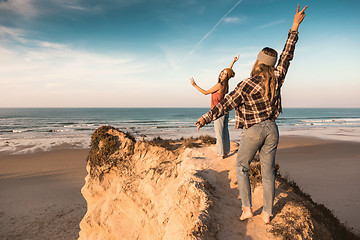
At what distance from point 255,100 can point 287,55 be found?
83 centimetres

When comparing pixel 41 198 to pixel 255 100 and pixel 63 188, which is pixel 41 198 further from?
pixel 255 100

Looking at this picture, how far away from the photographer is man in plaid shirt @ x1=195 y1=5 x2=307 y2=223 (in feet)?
9.22

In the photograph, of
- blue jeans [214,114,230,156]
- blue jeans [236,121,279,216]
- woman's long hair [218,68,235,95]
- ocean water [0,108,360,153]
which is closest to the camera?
blue jeans [236,121,279,216]

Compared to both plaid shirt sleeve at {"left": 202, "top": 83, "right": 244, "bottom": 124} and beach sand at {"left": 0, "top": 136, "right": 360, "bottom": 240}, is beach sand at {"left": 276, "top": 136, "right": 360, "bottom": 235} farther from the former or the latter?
plaid shirt sleeve at {"left": 202, "top": 83, "right": 244, "bottom": 124}

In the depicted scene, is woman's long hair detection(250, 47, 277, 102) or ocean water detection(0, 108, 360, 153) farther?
ocean water detection(0, 108, 360, 153)

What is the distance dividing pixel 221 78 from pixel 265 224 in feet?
10.8

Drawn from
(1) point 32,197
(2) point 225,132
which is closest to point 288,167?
(2) point 225,132

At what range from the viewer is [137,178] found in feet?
17.5

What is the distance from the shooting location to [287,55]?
2955 mm

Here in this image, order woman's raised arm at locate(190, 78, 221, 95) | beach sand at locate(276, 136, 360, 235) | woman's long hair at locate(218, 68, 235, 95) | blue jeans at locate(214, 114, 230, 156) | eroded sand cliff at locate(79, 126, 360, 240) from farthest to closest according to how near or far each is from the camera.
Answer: beach sand at locate(276, 136, 360, 235), blue jeans at locate(214, 114, 230, 156), woman's long hair at locate(218, 68, 235, 95), woman's raised arm at locate(190, 78, 221, 95), eroded sand cliff at locate(79, 126, 360, 240)

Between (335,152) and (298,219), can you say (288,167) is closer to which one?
(335,152)

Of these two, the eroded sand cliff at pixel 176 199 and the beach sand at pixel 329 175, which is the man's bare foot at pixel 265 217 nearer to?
the eroded sand cliff at pixel 176 199

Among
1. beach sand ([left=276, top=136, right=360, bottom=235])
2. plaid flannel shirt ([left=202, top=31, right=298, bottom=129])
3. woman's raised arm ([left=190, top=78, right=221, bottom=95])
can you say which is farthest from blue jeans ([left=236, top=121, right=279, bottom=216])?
beach sand ([left=276, top=136, right=360, bottom=235])

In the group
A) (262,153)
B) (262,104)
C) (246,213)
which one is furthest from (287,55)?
(246,213)
